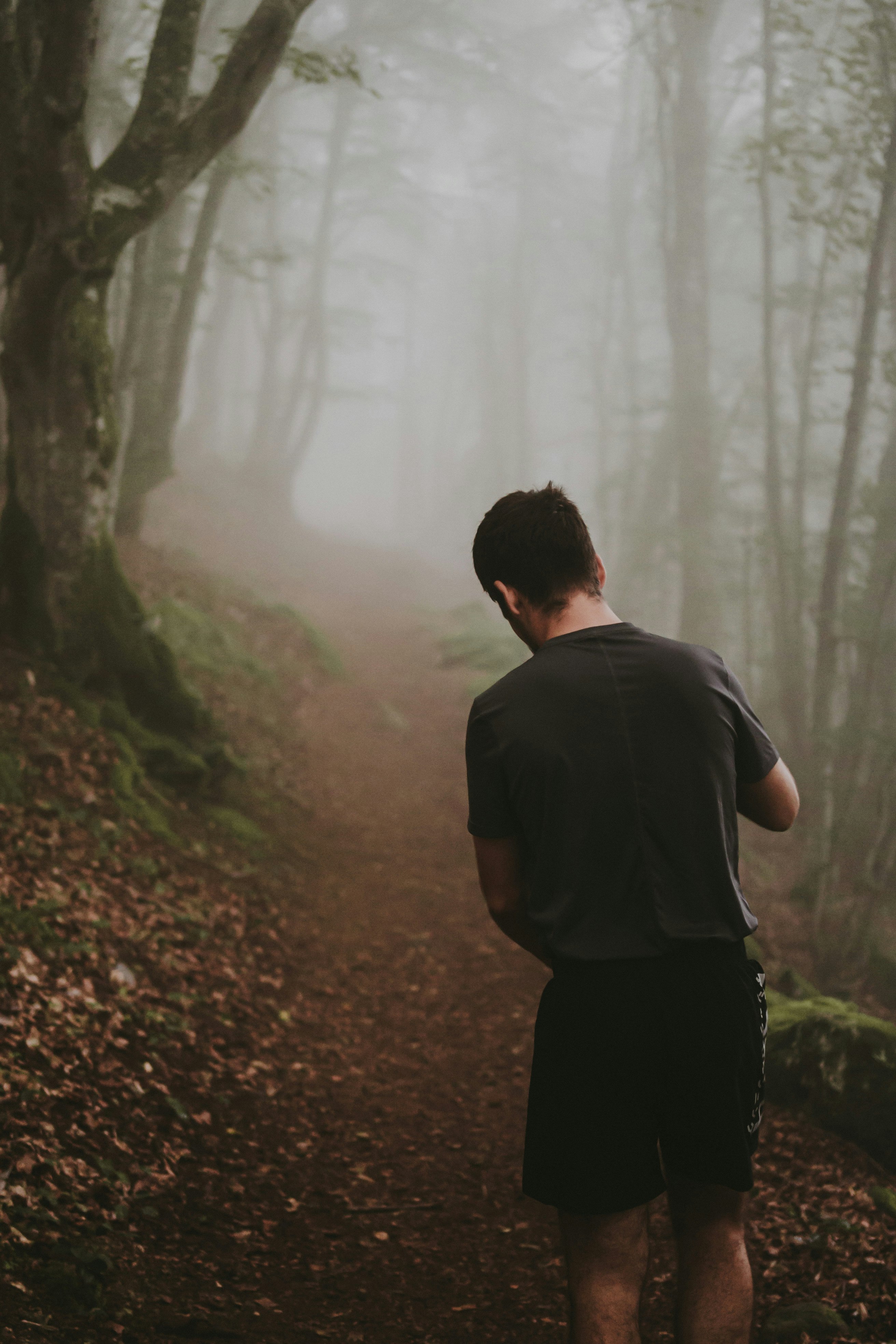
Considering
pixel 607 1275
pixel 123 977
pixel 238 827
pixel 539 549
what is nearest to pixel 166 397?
pixel 238 827

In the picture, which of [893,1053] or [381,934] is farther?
[381,934]

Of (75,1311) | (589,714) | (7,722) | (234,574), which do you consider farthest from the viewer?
(234,574)

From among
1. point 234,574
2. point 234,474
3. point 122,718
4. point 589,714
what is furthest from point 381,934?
point 234,474

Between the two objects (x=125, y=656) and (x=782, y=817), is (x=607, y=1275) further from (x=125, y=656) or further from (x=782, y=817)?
(x=125, y=656)

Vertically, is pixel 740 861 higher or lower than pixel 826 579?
lower

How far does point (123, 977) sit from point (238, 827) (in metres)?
2.86

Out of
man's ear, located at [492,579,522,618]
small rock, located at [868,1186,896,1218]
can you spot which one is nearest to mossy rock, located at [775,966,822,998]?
small rock, located at [868,1186,896,1218]

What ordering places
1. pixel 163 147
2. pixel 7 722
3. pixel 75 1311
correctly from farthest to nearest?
pixel 163 147 < pixel 7 722 < pixel 75 1311

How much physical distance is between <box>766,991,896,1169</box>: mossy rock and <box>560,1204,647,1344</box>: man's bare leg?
273cm

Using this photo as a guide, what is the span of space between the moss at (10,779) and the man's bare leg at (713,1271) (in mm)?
4737

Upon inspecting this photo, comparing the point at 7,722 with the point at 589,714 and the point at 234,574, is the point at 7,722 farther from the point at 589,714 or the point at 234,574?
the point at 234,574

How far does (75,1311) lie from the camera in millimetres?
2691

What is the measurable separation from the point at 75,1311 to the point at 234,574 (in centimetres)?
1572

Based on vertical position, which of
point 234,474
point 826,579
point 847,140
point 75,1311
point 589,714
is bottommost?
point 75,1311
